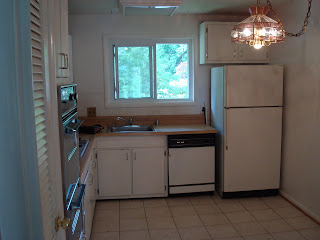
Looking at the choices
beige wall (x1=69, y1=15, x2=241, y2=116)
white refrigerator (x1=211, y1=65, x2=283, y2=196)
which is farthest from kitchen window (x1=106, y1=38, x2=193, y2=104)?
white refrigerator (x1=211, y1=65, x2=283, y2=196)

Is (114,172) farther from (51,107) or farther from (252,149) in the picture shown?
(51,107)

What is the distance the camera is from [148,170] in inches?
153

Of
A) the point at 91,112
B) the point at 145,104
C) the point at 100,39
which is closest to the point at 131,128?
the point at 145,104

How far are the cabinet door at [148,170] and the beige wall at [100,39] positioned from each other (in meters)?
0.70

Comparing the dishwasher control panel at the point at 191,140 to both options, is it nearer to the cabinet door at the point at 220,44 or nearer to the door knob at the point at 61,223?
the cabinet door at the point at 220,44

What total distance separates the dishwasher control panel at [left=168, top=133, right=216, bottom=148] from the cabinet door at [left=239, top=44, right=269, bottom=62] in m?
1.15

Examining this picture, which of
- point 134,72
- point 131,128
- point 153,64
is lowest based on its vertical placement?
point 131,128

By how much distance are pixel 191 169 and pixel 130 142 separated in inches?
32.6

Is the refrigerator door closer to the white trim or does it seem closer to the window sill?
the window sill

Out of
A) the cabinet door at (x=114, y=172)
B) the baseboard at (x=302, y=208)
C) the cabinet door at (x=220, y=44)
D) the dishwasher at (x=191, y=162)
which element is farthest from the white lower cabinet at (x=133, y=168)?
the baseboard at (x=302, y=208)

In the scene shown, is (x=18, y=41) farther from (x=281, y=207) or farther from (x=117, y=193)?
(x=281, y=207)

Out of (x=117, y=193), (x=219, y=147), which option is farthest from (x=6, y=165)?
(x=219, y=147)

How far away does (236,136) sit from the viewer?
3848mm

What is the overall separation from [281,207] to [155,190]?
59.1 inches
